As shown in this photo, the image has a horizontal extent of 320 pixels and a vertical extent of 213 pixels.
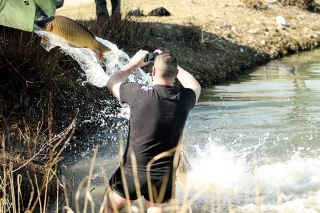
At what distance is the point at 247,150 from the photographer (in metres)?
7.88

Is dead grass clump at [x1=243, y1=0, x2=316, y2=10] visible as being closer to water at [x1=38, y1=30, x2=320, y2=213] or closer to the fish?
water at [x1=38, y1=30, x2=320, y2=213]

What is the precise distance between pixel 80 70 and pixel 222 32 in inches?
274

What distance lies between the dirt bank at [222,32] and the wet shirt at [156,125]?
6.89 m

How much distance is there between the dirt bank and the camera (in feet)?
42.9

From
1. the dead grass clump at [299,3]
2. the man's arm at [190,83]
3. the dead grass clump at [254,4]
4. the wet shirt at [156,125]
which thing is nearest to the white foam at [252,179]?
the man's arm at [190,83]

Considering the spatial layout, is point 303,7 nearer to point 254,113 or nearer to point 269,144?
point 254,113

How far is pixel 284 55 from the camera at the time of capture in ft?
54.3

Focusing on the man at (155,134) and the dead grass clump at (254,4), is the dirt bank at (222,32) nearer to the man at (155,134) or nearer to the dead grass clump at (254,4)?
the dead grass clump at (254,4)

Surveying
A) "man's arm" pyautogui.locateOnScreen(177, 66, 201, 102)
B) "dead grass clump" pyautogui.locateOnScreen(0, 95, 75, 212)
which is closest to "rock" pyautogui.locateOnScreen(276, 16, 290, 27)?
"dead grass clump" pyautogui.locateOnScreen(0, 95, 75, 212)

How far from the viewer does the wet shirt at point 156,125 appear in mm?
4352

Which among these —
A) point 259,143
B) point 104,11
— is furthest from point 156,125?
point 104,11

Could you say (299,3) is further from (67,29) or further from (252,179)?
(67,29)

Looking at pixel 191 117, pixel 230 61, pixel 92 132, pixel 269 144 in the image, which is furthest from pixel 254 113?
pixel 230 61

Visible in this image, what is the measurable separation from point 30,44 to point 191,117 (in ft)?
10.0
